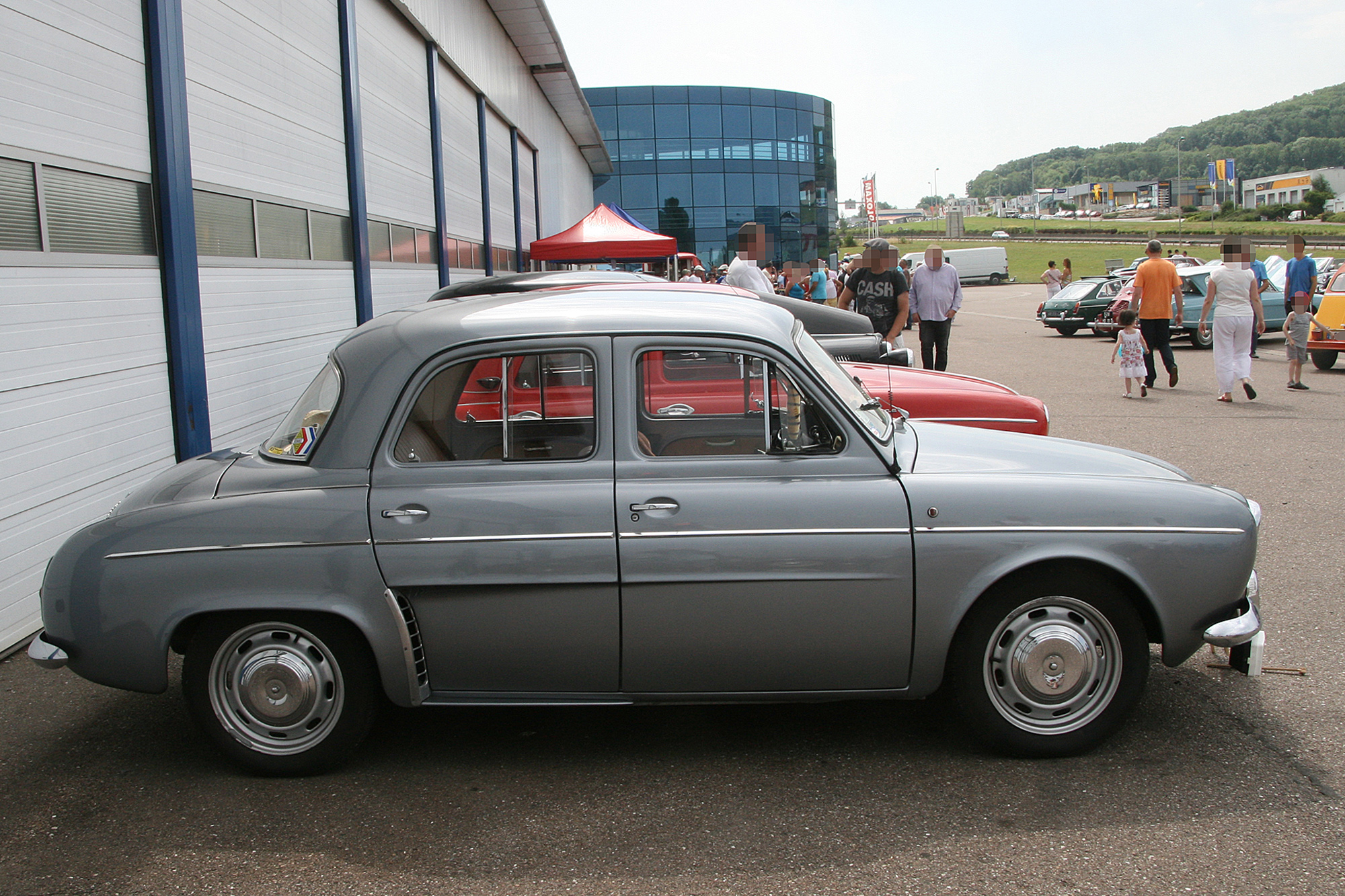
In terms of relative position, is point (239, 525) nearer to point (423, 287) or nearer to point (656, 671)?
point (656, 671)

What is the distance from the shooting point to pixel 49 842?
3.15 metres

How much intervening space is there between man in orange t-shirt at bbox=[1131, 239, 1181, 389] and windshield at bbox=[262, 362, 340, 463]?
36.5 feet

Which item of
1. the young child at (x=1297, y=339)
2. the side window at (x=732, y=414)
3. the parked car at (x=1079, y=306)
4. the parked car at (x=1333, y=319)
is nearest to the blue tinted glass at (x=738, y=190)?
the parked car at (x=1079, y=306)

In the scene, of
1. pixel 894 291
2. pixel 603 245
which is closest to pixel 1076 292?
pixel 603 245

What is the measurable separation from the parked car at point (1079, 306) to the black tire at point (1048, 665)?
22.7 meters

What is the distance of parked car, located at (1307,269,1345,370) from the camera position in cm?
1454

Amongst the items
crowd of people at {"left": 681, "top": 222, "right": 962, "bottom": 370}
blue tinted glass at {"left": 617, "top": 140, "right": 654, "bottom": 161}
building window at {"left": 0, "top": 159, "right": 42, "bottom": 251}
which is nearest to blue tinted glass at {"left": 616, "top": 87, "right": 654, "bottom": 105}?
blue tinted glass at {"left": 617, "top": 140, "right": 654, "bottom": 161}

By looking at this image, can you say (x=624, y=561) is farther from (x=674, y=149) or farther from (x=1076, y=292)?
(x=674, y=149)

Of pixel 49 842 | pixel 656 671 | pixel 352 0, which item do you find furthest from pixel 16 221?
pixel 352 0

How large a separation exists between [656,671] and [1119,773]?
155 cm

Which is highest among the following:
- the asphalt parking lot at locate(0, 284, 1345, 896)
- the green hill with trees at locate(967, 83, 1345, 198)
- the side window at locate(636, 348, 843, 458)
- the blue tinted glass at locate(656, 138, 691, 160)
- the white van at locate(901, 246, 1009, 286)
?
the green hill with trees at locate(967, 83, 1345, 198)

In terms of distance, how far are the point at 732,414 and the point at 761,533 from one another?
0.44m

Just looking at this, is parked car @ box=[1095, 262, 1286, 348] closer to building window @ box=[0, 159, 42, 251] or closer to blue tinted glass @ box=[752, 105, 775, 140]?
building window @ box=[0, 159, 42, 251]

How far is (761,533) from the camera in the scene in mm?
3375
